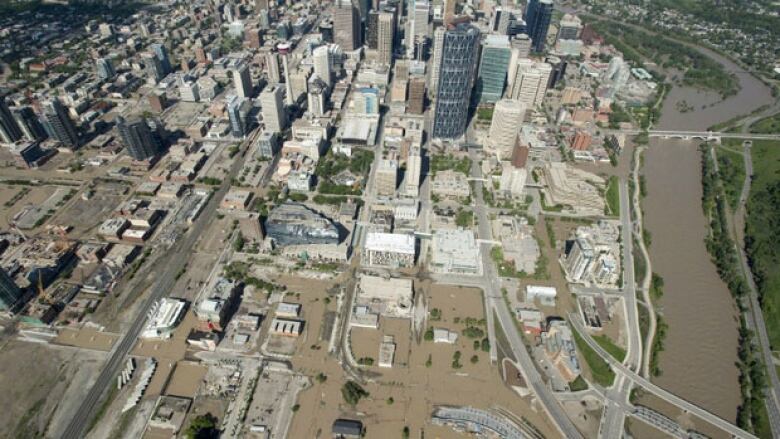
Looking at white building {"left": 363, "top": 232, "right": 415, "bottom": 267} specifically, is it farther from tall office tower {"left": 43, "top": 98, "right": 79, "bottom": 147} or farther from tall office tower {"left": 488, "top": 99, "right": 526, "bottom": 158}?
tall office tower {"left": 43, "top": 98, "right": 79, "bottom": 147}

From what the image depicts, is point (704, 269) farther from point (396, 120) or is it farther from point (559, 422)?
point (396, 120)

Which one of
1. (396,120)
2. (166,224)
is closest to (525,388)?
(166,224)

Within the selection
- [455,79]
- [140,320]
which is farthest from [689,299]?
[140,320]

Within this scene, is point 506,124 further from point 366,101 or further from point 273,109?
point 273,109

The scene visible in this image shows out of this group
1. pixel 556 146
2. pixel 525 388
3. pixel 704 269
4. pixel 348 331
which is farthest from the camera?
pixel 556 146

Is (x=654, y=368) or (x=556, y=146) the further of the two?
(x=556, y=146)

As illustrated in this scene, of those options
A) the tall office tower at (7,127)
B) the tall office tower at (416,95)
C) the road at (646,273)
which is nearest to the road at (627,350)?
the road at (646,273)
